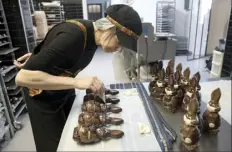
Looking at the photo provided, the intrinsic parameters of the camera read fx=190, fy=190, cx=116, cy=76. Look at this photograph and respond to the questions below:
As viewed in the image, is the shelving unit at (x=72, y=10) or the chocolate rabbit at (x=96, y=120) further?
the shelving unit at (x=72, y=10)

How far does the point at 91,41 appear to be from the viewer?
0.96 meters

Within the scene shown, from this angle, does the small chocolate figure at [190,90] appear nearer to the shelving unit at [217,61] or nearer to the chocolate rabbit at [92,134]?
the shelving unit at [217,61]

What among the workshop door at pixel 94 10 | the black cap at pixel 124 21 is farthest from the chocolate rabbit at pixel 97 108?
the workshop door at pixel 94 10

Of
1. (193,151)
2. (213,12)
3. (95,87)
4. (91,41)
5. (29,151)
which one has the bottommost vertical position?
(29,151)

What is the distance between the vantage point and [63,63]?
0.90 meters

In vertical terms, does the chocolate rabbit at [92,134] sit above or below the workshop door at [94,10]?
below

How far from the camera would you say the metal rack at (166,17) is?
185cm

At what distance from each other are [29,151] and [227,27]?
192cm

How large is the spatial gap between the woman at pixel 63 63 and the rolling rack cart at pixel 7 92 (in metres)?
1.07

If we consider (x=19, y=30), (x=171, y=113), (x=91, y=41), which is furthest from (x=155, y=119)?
(x=19, y=30)

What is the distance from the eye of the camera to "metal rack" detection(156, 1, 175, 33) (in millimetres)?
1845

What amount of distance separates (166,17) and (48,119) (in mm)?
1487

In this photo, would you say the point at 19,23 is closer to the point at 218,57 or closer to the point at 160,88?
the point at 160,88

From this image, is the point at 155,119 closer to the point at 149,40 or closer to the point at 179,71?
the point at 179,71
